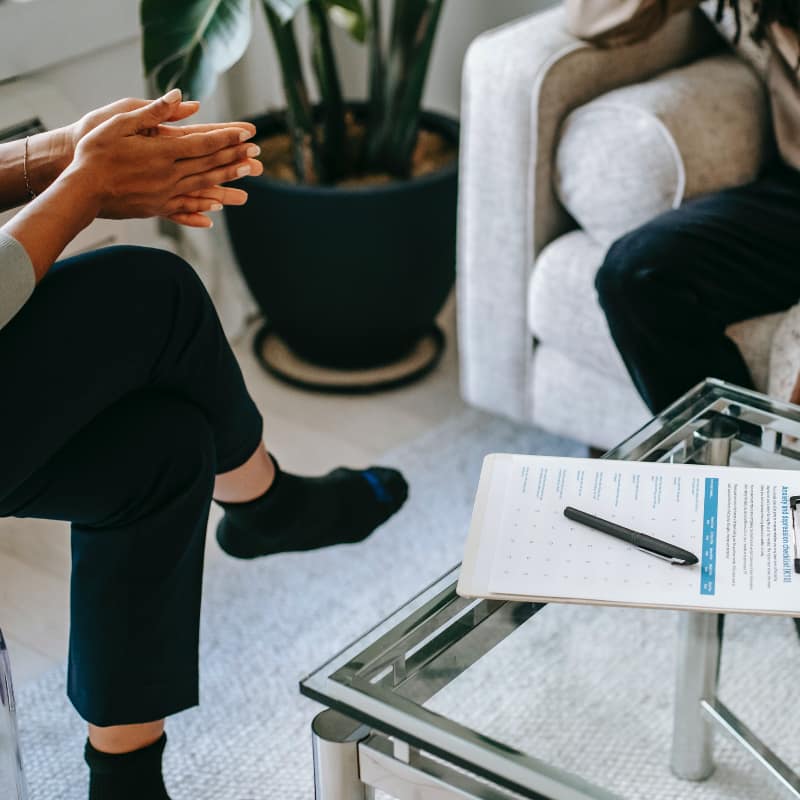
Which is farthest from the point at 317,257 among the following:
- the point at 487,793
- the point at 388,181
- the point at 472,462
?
the point at 487,793

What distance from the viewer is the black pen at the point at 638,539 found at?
87 centimetres

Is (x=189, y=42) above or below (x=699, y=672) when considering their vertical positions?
above

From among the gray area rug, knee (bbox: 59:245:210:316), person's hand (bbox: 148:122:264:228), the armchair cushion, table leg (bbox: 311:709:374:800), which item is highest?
person's hand (bbox: 148:122:264:228)

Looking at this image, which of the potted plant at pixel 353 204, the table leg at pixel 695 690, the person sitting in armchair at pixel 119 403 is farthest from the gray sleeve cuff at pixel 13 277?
the potted plant at pixel 353 204

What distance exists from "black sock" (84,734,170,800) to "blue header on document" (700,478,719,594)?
1.66 feet

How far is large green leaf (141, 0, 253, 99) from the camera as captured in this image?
1.65 meters

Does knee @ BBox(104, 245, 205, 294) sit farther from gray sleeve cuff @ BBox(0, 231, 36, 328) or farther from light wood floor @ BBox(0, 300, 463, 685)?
light wood floor @ BBox(0, 300, 463, 685)

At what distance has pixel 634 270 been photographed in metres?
1.49

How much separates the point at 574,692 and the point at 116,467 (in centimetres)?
66

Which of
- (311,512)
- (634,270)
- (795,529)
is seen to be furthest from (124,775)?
(634,270)

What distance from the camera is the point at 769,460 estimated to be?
3.64 ft

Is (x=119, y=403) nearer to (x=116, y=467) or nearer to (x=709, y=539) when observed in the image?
(x=116, y=467)

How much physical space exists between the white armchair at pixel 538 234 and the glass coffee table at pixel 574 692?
0.35 m

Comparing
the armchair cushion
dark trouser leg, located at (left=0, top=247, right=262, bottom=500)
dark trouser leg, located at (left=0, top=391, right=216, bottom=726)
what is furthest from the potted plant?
dark trouser leg, located at (left=0, top=391, right=216, bottom=726)
